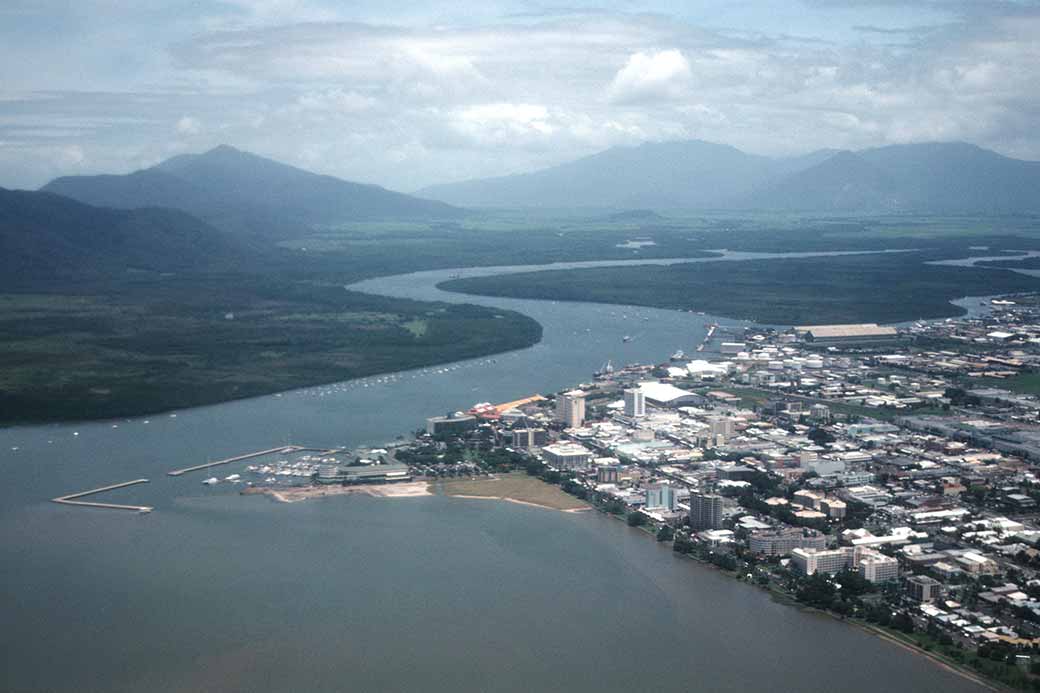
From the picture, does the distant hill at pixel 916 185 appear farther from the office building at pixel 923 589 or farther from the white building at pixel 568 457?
the office building at pixel 923 589

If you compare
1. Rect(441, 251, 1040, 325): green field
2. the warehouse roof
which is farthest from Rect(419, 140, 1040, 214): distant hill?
the warehouse roof

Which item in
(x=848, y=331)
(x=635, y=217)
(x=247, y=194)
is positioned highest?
(x=247, y=194)

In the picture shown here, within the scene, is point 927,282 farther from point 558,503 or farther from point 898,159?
point 898,159

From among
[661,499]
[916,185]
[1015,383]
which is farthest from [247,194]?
[661,499]

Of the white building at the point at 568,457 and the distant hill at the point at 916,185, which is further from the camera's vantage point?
the distant hill at the point at 916,185

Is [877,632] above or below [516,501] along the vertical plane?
below

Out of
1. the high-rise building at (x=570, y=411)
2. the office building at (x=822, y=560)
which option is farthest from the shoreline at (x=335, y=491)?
the office building at (x=822, y=560)

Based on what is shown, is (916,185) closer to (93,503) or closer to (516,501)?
(516,501)

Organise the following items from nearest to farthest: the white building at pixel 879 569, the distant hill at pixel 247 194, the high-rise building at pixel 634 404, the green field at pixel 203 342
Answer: the white building at pixel 879 569 → the high-rise building at pixel 634 404 → the green field at pixel 203 342 → the distant hill at pixel 247 194
